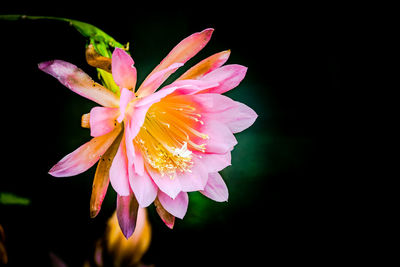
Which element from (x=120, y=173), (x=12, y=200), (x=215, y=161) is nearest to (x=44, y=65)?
(x=120, y=173)

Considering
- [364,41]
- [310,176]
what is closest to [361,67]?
[364,41]

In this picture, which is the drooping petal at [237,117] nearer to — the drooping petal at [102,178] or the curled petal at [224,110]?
the curled petal at [224,110]

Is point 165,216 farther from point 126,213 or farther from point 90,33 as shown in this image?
point 90,33

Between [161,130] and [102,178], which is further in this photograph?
[161,130]

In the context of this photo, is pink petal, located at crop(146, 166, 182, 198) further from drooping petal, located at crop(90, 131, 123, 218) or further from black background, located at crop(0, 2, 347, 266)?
black background, located at crop(0, 2, 347, 266)

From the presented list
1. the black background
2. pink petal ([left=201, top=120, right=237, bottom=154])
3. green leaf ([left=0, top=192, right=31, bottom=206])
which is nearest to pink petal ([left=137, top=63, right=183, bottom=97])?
pink petal ([left=201, top=120, right=237, bottom=154])

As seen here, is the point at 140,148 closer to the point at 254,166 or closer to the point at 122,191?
the point at 122,191

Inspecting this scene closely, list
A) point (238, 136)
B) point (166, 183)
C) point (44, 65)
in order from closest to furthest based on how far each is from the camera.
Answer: point (44, 65), point (166, 183), point (238, 136)
